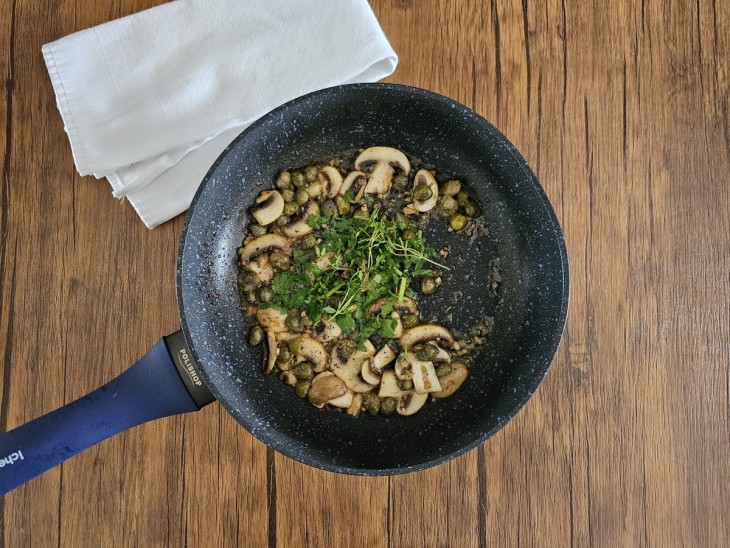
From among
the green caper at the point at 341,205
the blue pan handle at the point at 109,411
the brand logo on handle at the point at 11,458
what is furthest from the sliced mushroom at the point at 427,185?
the brand logo on handle at the point at 11,458

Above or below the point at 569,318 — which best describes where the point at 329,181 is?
above

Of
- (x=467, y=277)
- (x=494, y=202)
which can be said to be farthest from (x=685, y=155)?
(x=467, y=277)

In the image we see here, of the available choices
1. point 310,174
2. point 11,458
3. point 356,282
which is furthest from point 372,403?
point 11,458

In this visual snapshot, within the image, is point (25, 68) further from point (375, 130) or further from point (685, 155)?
point (685, 155)

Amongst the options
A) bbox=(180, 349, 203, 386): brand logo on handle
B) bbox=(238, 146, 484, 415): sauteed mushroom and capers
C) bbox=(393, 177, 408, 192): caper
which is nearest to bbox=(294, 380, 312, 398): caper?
bbox=(238, 146, 484, 415): sauteed mushroom and capers

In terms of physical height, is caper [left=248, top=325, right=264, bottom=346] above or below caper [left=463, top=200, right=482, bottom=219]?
above

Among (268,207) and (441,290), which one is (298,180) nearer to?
(268,207)

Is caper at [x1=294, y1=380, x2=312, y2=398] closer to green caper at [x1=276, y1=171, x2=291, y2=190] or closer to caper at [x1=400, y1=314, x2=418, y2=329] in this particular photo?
caper at [x1=400, y1=314, x2=418, y2=329]
